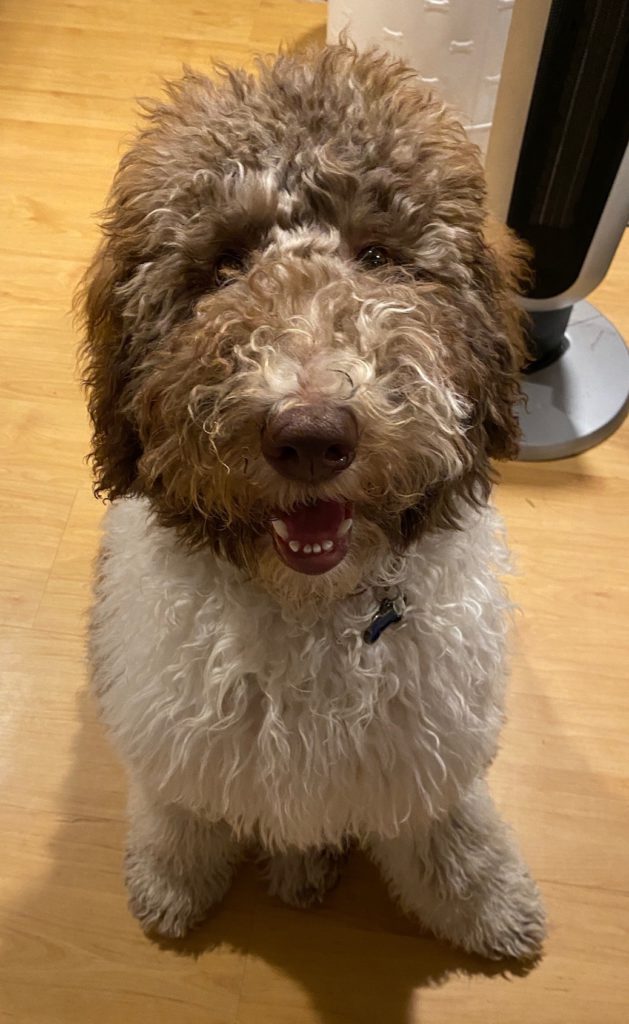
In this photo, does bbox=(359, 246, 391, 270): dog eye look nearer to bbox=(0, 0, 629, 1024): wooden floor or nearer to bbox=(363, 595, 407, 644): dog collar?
bbox=(363, 595, 407, 644): dog collar

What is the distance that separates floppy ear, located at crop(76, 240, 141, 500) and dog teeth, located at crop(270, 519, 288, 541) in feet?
0.62

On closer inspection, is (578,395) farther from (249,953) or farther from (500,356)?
(249,953)

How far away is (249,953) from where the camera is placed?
136 centimetres

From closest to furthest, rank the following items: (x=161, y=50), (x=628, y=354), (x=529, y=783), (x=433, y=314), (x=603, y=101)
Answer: (x=433, y=314) → (x=603, y=101) → (x=529, y=783) → (x=628, y=354) → (x=161, y=50)

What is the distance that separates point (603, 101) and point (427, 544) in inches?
28.6

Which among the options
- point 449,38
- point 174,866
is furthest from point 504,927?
point 449,38

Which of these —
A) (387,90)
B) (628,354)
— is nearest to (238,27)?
(628,354)

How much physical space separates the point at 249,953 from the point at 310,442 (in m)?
0.90

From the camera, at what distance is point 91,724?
155cm

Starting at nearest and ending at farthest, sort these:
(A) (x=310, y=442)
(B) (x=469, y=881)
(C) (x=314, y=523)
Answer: (A) (x=310, y=442), (C) (x=314, y=523), (B) (x=469, y=881)

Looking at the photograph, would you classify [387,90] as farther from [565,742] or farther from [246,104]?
[565,742]

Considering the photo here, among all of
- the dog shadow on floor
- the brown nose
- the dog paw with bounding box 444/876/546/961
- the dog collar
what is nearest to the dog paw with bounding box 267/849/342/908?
the dog shadow on floor

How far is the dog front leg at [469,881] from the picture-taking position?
1286 millimetres

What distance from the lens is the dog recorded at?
0.79 metres
